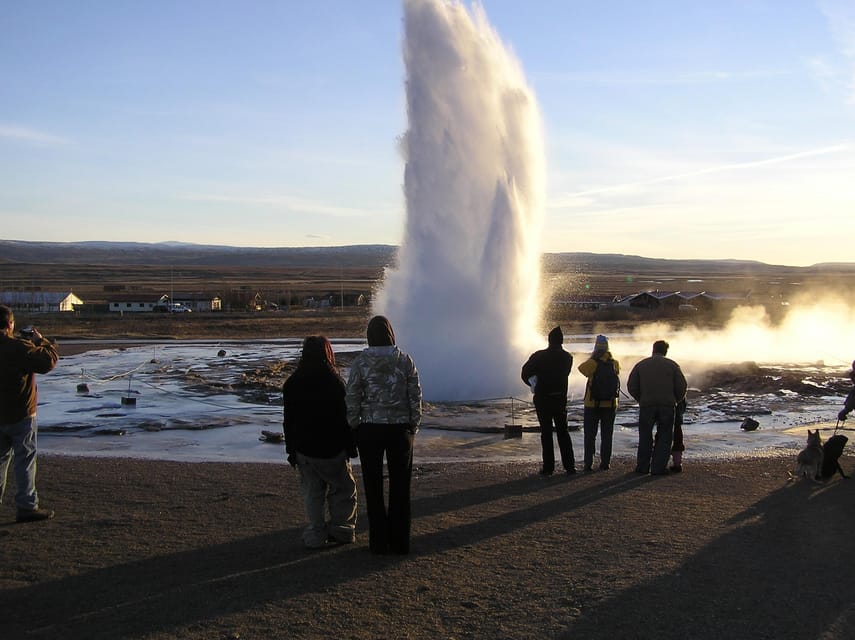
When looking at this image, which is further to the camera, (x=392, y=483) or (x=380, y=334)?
(x=392, y=483)

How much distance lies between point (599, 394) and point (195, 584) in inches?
237

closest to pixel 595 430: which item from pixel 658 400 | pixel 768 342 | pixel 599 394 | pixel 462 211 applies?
pixel 599 394

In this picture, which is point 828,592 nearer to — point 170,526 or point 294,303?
point 170,526

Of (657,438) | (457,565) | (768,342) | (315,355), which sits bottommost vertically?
(768,342)

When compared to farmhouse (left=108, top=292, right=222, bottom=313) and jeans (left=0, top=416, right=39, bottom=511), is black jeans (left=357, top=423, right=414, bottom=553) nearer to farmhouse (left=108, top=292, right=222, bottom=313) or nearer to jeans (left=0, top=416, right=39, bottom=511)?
jeans (left=0, top=416, right=39, bottom=511)

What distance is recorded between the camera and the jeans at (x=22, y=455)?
25.3ft

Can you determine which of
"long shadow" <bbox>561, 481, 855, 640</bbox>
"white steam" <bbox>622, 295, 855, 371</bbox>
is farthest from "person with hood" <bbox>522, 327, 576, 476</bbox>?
"white steam" <bbox>622, 295, 855, 371</bbox>

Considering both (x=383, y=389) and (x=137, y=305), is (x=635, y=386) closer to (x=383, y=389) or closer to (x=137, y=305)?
(x=383, y=389)

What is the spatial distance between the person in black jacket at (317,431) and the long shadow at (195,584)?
0.37 m

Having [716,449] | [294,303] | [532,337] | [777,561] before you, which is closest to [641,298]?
[294,303]

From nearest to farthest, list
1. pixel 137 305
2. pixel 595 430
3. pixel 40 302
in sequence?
pixel 595 430 → pixel 40 302 → pixel 137 305

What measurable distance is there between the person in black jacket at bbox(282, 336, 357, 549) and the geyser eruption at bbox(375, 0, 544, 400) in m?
14.6

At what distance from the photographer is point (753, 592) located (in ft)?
19.5

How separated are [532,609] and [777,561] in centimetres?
235
